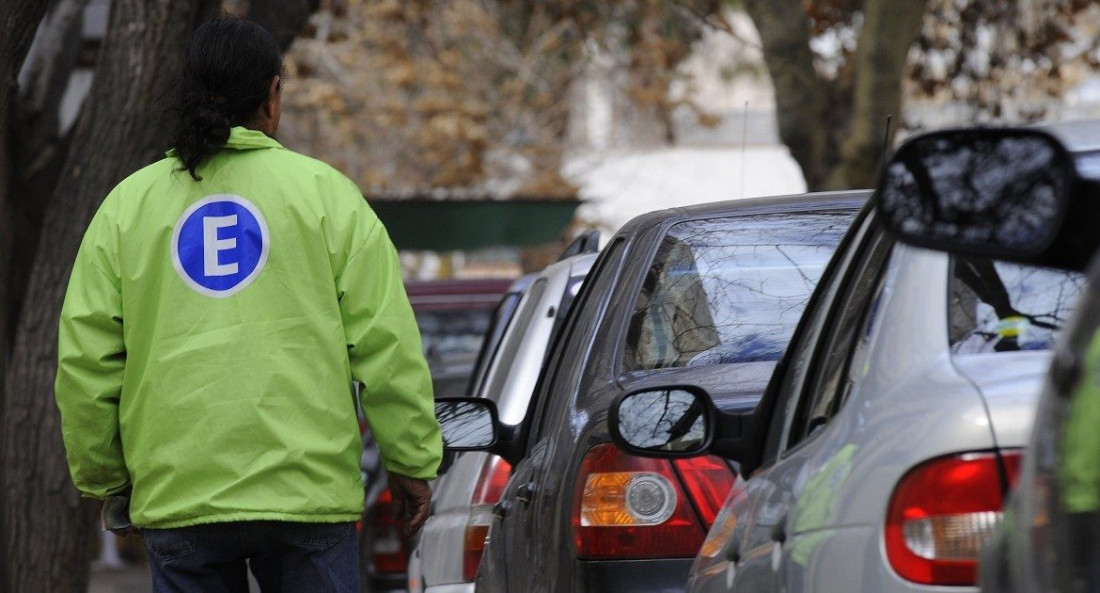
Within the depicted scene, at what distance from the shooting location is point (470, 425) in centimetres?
456

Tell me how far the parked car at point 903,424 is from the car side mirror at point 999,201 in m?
0.01

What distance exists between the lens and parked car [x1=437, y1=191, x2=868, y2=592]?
143 inches

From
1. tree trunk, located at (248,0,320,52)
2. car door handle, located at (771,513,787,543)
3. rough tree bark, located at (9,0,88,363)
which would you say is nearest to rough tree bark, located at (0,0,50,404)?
rough tree bark, located at (9,0,88,363)

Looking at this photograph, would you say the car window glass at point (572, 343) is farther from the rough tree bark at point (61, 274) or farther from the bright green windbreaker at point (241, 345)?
the rough tree bark at point (61, 274)

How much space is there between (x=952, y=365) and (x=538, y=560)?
2.01 m

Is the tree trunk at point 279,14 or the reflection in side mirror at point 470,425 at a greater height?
the tree trunk at point 279,14

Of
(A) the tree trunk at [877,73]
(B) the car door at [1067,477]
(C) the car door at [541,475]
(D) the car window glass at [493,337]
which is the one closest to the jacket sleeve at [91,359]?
(C) the car door at [541,475]

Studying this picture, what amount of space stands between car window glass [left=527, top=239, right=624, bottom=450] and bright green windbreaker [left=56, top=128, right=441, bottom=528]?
2.14 feet

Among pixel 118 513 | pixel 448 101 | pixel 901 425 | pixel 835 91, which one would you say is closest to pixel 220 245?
pixel 118 513

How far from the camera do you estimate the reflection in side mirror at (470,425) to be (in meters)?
4.54

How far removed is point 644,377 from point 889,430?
185 centimetres

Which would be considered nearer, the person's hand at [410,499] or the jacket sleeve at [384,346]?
the jacket sleeve at [384,346]

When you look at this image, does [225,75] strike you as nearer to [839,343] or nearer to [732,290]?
[732,290]

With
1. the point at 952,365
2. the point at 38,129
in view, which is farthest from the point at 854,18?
the point at 952,365
